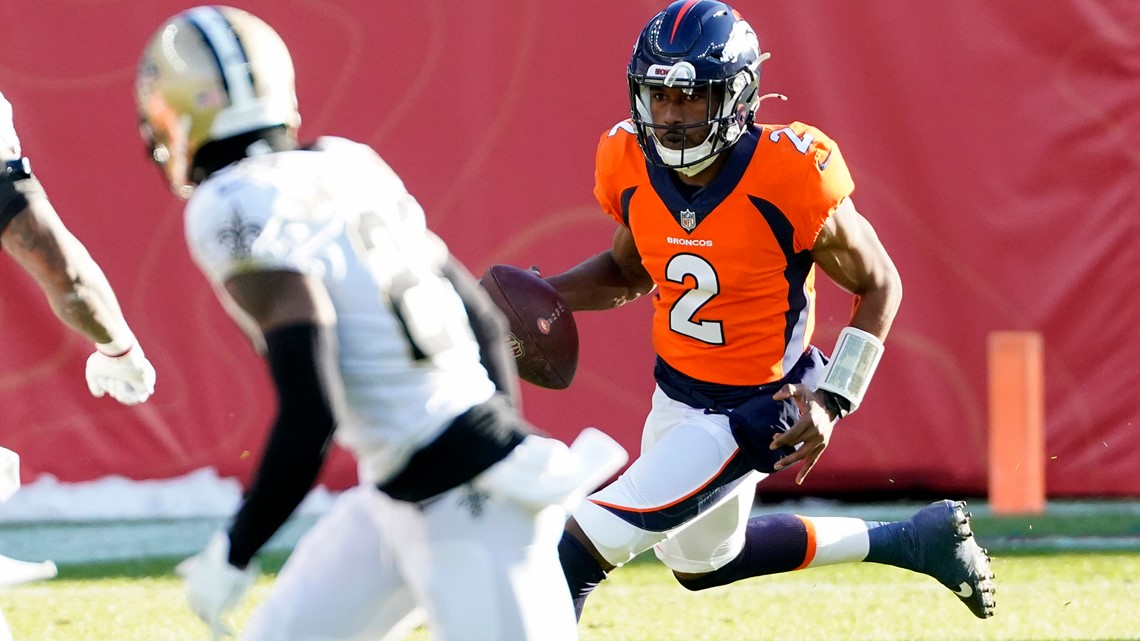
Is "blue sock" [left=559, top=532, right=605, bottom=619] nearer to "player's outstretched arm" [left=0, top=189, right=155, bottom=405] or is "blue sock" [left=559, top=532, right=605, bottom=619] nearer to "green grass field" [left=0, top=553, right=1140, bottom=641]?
"green grass field" [left=0, top=553, right=1140, bottom=641]

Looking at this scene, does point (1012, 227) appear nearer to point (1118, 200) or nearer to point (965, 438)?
point (1118, 200)

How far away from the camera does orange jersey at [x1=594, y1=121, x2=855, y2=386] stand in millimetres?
3639

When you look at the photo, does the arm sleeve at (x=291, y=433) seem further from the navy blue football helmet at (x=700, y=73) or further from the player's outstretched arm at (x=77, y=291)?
the navy blue football helmet at (x=700, y=73)

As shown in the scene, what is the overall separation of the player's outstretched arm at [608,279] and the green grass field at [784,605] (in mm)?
966

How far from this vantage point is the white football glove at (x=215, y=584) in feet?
7.52

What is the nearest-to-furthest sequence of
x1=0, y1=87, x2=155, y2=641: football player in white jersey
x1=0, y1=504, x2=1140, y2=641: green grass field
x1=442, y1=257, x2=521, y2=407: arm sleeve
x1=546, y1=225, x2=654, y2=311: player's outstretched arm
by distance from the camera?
x1=442, y1=257, x2=521, y2=407: arm sleeve → x1=0, y1=87, x2=155, y2=641: football player in white jersey → x1=546, y1=225, x2=654, y2=311: player's outstretched arm → x1=0, y1=504, x2=1140, y2=641: green grass field

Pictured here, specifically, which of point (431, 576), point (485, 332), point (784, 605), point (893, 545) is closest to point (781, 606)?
point (784, 605)

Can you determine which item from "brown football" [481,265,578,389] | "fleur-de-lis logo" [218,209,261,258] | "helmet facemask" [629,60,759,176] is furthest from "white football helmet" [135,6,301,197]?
"helmet facemask" [629,60,759,176]

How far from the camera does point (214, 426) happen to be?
6.07 metres

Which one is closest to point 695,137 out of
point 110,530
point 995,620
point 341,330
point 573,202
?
point 341,330

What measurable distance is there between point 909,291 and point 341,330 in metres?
4.07

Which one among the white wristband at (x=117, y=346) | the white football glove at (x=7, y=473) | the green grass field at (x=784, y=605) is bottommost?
the green grass field at (x=784, y=605)

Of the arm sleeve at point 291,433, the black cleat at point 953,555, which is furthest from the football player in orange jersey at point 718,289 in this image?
the arm sleeve at point 291,433

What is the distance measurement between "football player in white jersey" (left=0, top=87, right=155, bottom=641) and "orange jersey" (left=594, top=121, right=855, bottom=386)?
1.25 meters
